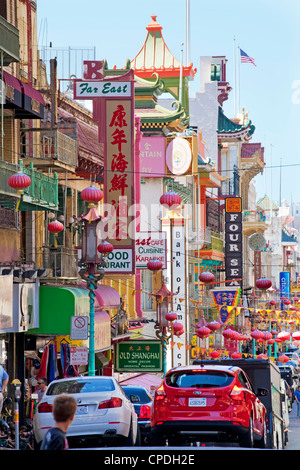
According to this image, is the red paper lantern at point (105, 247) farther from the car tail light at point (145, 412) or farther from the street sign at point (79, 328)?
the car tail light at point (145, 412)

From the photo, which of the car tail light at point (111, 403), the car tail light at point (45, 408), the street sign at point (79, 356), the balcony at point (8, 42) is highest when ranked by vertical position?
the balcony at point (8, 42)

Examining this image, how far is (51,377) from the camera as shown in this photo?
26.6 meters

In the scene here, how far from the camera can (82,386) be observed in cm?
1487

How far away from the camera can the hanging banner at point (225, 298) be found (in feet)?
193

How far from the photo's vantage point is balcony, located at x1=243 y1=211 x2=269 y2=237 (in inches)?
3378

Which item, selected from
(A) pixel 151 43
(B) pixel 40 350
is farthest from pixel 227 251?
(B) pixel 40 350

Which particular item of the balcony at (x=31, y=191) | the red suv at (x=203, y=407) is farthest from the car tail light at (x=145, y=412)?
the red suv at (x=203, y=407)

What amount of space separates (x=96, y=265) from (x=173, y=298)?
25.1 meters

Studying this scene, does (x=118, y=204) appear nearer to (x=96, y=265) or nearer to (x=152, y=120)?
(x=96, y=265)

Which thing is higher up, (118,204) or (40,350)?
(118,204)

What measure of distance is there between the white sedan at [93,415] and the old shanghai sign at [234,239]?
53612 mm

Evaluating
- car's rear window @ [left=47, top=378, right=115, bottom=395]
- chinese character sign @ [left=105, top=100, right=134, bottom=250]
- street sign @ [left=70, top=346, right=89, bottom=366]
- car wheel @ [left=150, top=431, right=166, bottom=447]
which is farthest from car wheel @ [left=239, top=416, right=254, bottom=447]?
chinese character sign @ [left=105, top=100, right=134, bottom=250]

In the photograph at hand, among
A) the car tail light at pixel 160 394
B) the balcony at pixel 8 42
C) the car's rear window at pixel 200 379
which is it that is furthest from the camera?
the balcony at pixel 8 42
